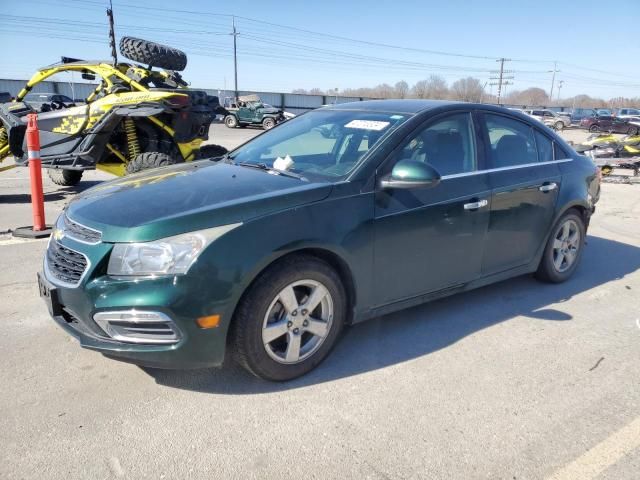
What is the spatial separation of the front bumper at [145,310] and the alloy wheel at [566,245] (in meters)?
3.34

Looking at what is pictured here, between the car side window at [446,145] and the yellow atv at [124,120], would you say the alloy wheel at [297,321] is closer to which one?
the car side window at [446,145]

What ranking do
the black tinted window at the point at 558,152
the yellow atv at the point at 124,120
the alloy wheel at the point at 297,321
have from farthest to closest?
the yellow atv at the point at 124,120 < the black tinted window at the point at 558,152 < the alloy wheel at the point at 297,321

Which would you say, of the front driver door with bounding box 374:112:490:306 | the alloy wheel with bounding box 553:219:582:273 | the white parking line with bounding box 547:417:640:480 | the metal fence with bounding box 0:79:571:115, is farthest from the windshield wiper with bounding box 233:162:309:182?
the metal fence with bounding box 0:79:571:115

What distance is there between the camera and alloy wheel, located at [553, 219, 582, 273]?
4.65 metres

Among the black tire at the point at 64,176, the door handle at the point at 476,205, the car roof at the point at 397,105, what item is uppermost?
the car roof at the point at 397,105

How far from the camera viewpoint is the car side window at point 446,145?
11.5 ft

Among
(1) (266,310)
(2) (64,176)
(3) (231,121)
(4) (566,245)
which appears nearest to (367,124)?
(1) (266,310)

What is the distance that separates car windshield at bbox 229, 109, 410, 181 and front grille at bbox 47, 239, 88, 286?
139 centimetres

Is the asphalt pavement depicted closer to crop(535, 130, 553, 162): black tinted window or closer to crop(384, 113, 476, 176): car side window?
crop(384, 113, 476, 176): car side window

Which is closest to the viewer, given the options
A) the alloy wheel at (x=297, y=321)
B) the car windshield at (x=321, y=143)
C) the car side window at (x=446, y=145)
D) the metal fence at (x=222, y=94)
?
the alloy wheel at (x=297, y=321)

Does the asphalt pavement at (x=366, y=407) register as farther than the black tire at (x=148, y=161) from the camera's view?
No

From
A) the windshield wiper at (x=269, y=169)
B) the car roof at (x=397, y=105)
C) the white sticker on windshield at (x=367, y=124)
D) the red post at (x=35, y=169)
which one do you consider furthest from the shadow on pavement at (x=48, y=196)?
the white sticker on windshield at (x=367, y=124)

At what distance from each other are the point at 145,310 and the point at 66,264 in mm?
644

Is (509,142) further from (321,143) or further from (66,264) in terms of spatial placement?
(66,264)
